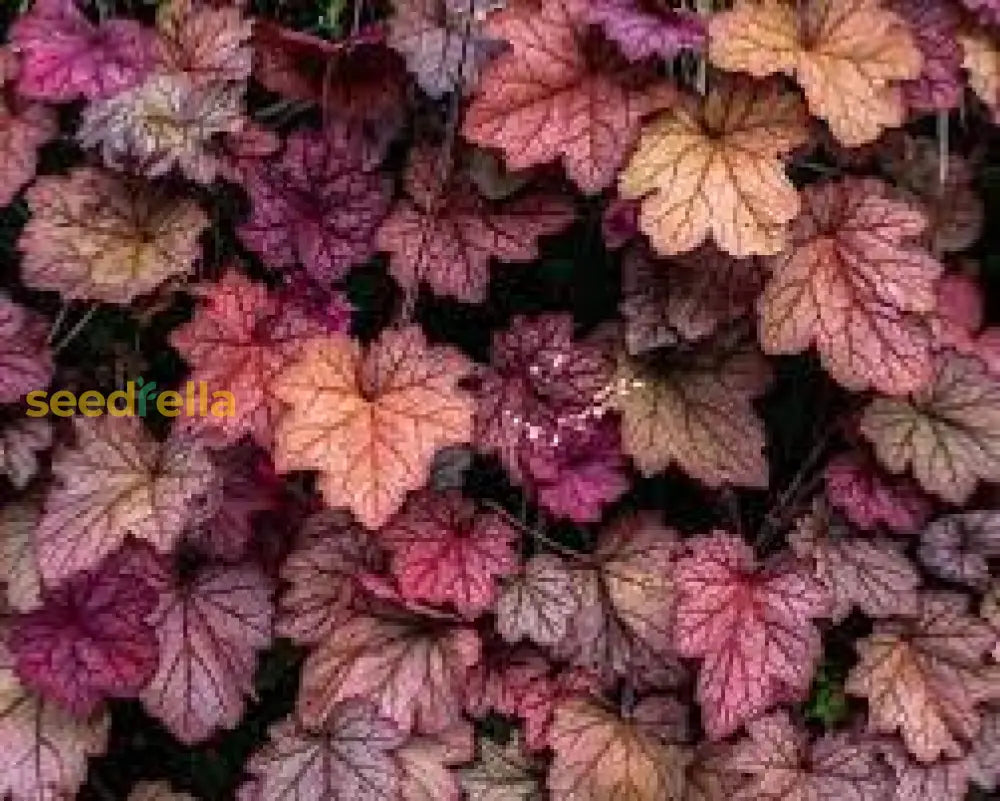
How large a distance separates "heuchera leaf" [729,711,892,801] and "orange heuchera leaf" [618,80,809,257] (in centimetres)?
66

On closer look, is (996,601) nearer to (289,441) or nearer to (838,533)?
(838,533)

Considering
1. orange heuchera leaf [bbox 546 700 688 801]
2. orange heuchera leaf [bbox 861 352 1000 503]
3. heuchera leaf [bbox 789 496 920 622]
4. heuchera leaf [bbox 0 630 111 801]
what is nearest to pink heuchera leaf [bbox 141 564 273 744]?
heuchera leaf [bbox 0 630 111 801]

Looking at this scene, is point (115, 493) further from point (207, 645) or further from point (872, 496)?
point (872, 496)

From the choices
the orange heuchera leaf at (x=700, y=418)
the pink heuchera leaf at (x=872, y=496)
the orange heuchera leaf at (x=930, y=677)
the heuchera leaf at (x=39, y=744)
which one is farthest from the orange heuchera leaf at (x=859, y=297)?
the heuchera leaf at (x=39, y=744)

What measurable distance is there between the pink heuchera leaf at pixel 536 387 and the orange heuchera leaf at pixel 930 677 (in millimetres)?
529

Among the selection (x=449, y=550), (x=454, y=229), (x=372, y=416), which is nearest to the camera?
(x=372, y=416)

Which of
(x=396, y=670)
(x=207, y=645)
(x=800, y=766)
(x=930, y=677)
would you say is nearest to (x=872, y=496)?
(x=930, y=677)

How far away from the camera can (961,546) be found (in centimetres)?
262

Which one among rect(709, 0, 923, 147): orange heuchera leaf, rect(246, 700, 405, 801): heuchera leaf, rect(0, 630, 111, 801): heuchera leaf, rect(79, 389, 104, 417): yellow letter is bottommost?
rect(0, 630, 111, 801): heuchera leaf

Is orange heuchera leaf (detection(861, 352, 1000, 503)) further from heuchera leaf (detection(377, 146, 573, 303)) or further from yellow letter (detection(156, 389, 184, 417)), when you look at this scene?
yellow letter (detection(156, 389, 184, 417))

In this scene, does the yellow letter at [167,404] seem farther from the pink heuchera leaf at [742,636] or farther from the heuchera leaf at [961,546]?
the heuchera leaf at [961,546]

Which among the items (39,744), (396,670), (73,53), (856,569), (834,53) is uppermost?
(834,53)

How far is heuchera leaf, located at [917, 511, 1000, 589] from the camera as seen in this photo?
2.61 meters

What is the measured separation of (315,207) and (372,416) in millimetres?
357
